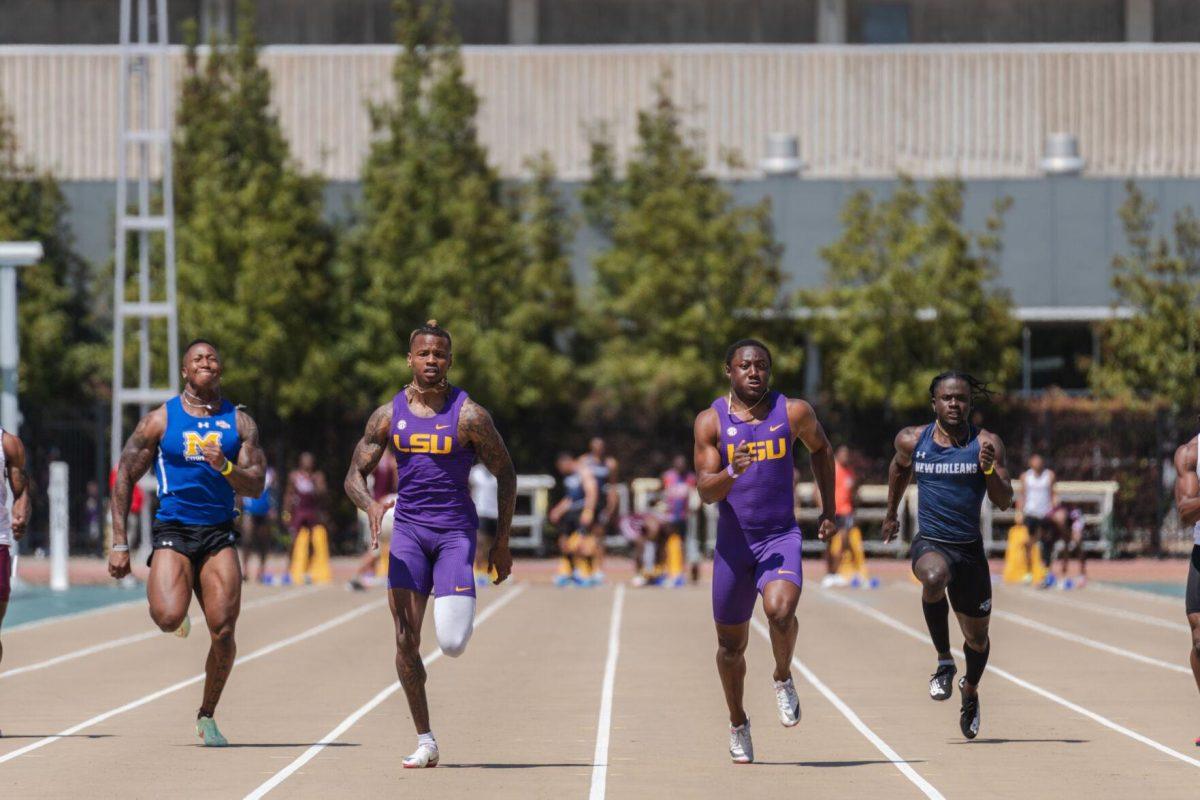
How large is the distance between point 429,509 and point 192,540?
5.37 ft

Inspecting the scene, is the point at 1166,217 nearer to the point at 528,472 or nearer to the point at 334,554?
the point at 528,472

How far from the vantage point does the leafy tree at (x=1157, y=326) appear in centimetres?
4012

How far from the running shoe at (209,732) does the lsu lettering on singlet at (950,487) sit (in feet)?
13.3

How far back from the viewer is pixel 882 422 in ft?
134

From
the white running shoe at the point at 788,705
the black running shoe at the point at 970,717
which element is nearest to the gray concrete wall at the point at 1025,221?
the black running shoe at the point at 970,717

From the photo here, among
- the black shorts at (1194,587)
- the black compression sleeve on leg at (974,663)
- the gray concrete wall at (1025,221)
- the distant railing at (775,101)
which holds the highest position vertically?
the distant railing at (775,101)

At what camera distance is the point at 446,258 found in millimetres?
41250

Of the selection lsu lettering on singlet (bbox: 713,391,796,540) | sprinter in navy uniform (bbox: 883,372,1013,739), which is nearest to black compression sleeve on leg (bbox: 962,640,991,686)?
sprinter in navy uniform (bbox: 883,372,1013,739)

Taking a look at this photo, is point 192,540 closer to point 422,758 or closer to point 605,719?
point 422,758

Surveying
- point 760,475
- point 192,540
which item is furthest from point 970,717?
point 192,540

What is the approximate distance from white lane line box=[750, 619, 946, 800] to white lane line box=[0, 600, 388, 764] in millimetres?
4470

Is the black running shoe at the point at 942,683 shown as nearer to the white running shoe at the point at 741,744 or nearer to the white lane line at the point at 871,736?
the white lane line at the point at 871,736

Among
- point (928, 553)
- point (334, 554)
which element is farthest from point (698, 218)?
point (928, 553)

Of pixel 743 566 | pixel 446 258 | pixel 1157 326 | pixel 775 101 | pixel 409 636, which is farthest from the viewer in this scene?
pixel 775 101
